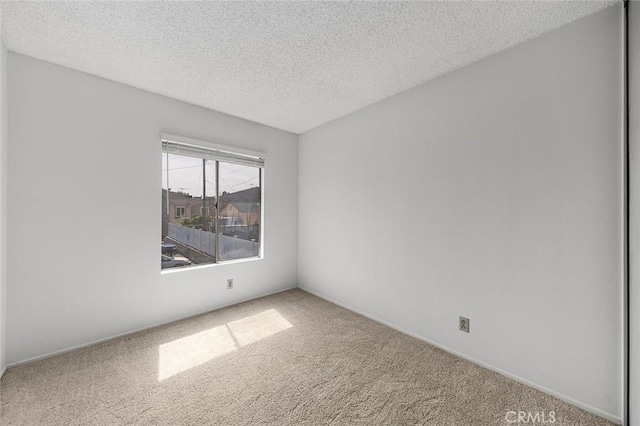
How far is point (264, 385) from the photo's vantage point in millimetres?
1729

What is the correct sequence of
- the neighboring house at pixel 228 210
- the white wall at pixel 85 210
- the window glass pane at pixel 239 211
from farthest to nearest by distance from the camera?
the window glass pane at pixel 239 211 → the neighboring house at pixel 228 210 → the white wall at pixel 85 210

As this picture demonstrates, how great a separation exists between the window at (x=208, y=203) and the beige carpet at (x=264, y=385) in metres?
0.96

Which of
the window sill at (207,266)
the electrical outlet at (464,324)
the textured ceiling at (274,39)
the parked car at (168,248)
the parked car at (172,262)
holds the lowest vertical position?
the electrical outlet at (464,324)

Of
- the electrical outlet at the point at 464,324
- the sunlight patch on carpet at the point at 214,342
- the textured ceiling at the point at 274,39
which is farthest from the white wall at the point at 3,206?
the electrical outlet at the point at 464,324

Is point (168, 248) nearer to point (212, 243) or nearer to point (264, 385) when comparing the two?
point (212, 243)

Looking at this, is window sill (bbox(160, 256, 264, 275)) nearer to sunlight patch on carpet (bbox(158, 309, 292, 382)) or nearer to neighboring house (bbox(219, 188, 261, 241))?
neighboring house (bbox(219, 188, 261, 241))

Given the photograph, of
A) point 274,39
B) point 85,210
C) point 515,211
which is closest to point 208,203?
point 85,210

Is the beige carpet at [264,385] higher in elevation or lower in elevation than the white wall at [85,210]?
lower

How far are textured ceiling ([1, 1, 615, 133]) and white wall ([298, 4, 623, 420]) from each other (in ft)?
0.84

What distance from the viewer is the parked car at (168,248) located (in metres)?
2.67

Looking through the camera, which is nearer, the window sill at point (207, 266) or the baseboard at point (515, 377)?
the baseboard at point (515, 377)

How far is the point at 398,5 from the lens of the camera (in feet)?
4.77

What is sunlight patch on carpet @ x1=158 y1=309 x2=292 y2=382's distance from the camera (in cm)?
195

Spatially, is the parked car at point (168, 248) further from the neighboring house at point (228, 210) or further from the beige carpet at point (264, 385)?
the beige carpet at point (264, 385)
